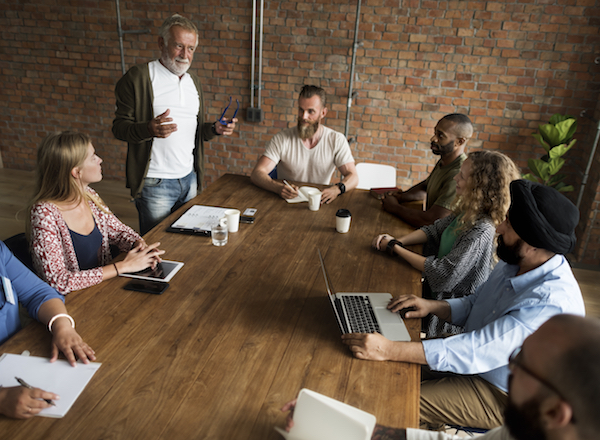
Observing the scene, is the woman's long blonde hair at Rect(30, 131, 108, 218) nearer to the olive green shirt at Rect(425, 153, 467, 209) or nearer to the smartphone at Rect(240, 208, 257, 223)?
the smartphone at Rect(240, 208, 257, 223)

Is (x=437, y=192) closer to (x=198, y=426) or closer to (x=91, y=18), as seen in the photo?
(x=198, y=426)

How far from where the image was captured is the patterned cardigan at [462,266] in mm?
1838

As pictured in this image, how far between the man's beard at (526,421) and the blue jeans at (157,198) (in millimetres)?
2466

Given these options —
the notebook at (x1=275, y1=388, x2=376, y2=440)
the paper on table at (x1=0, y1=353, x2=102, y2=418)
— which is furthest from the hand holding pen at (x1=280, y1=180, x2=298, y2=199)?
the notebook at (x1=275, y1=388, x2=376, y2=440)

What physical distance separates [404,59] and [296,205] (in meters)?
2.41

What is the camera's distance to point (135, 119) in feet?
9.27

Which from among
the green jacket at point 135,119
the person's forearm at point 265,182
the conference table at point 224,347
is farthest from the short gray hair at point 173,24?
the conference table at point 224,347

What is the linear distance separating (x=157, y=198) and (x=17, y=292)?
1.51 m

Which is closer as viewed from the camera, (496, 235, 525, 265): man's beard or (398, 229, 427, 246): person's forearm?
(496, 235, 525, 265): man's beard

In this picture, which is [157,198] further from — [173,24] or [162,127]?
[173,24]

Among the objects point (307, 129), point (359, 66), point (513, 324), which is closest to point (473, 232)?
point (513, 324)

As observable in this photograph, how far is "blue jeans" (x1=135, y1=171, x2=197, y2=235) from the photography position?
2.89 metres

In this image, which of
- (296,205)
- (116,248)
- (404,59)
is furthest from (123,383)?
(404,59)

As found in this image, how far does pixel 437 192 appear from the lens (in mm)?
2641
